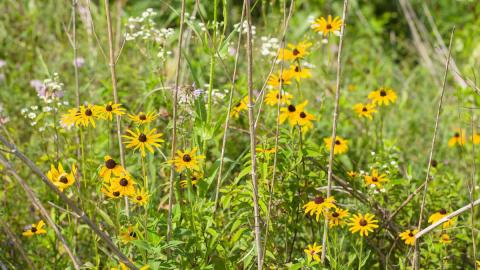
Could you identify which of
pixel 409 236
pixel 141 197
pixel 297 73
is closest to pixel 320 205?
pixel 409 236

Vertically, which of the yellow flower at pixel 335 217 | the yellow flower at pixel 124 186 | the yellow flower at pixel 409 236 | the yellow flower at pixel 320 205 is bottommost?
the yellow flower at pixel 409 236

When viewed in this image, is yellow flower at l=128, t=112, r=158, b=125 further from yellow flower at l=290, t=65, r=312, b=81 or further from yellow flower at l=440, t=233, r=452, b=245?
yellow flower at l=440, t=233, r=452, b=245

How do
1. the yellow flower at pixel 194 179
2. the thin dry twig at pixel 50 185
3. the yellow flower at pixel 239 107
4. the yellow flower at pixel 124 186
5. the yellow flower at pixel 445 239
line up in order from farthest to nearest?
the yellow flower at pixel 239 107, the yellow flower at pixel 445 239, the yellow flower at pixel 194 179, the yellow flower at pixel 124 186, the thin dry twig at pixel 50 185

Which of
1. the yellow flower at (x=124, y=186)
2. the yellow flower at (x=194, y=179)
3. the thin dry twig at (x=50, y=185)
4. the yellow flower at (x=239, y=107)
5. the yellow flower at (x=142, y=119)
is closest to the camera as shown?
the thin dry twig at (x=50, y=185)

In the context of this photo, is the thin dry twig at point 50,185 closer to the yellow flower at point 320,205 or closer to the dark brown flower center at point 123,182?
the dark brown flower center at point 123,182

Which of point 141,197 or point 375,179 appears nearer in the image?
point 141,197

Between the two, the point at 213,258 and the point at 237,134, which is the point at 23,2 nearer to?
the point at 237,134

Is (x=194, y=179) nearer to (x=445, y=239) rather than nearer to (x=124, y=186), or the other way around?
(x=124, y=186)

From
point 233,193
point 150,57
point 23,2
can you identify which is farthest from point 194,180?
point 23,2

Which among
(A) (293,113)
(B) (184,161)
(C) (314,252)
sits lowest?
(C) (314,252)

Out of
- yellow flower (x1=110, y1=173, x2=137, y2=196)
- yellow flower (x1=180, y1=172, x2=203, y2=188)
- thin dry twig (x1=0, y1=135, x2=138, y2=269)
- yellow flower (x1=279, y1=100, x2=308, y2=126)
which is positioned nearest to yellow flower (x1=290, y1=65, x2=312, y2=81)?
yellow flower (x1=279, y1=100, x2=308, y2=126)

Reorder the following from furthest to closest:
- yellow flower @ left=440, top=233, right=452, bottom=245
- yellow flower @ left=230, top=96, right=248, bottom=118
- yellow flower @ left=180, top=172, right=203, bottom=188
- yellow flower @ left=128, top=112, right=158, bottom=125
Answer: yellow flower @ left=230, top=96, right=248, bottom=118 < yellow flower @ left=440, top=233, right=452, bottom=245 < yellow flower @ left=180, top=172, right=203, bottom=188 < yellow flower @ left=128, top=112, right=158, bottom=125

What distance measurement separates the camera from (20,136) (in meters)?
2.87

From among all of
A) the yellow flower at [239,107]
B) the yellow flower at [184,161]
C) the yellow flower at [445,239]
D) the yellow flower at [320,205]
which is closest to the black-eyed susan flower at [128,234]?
the yellow flower at [184,161]
